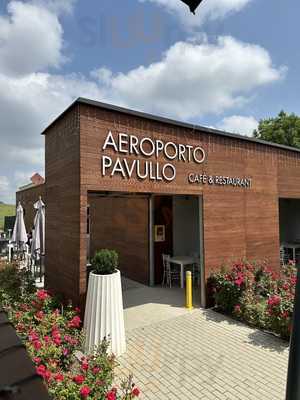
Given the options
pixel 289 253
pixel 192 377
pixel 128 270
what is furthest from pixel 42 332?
pixel 289 253

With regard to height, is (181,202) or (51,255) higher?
(181,202)

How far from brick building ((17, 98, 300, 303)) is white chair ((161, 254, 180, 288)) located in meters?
0.20

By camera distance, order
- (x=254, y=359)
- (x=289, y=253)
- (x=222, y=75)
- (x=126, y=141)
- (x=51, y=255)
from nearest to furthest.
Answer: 1. (x=254, y=359)
2. (x=126, y=141)
3. (x=51, y=255)
4. (x=222, y=75)
5. (x=289, y=253)

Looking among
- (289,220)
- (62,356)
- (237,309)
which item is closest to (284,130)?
(289,220)

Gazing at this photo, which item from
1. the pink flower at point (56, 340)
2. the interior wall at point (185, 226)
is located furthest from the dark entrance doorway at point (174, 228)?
the pink flower at point (56, 340)

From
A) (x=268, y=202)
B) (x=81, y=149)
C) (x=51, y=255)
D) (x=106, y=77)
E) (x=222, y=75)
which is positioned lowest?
(x=51, y=255)

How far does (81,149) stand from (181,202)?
610 cm

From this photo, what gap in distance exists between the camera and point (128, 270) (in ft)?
34.9

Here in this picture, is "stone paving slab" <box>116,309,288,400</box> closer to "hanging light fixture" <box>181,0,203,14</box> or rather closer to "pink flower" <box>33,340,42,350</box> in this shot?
"pink flower" <box>33,340,42,350</box>

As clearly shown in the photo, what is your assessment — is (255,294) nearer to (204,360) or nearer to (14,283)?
(204,360)

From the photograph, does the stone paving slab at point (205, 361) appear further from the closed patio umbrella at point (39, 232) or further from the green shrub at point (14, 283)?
the closed patio umbrella at point (39, 232)

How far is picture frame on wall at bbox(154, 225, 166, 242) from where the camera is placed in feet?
31.7

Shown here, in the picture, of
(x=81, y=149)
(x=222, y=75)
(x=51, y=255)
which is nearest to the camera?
(x=81, y=149)

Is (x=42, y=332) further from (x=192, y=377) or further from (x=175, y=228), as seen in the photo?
(x=175, y=228)
